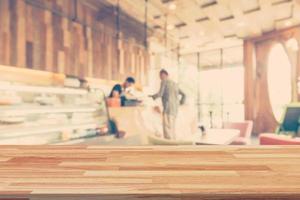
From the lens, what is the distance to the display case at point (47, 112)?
296 centimetres

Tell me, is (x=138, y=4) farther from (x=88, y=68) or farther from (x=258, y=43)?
(x=258, y=43)

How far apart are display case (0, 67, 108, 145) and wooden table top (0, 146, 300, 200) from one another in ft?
5.67

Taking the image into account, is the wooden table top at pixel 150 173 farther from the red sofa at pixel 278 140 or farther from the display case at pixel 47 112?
the red sofa at pixel 278 140

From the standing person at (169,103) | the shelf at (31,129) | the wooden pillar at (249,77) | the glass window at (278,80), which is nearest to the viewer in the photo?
the shelf at (31,129)

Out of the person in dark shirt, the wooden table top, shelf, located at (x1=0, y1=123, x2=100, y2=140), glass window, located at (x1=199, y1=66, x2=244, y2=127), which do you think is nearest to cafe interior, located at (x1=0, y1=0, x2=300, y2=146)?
shelf, located at (x1=0, y1=123, x2=100, y2=140)

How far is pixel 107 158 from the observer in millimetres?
1159

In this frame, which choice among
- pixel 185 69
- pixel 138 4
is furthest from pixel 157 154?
pixel 185 69

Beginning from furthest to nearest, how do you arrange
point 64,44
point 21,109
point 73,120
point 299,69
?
1. point 299,69
2. point 64,44
3. point 73,120
4. point 21,109

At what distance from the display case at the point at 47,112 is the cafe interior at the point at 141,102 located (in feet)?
0.05

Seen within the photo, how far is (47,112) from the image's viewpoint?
11.2 feet

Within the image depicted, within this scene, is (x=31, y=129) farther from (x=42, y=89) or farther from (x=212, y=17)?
(x=212, y=17)

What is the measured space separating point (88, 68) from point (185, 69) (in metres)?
8.72

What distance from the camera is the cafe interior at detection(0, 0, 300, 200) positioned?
2.76ft

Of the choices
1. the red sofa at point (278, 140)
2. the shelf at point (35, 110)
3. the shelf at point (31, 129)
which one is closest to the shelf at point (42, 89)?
the shelf at point (35, 110)
